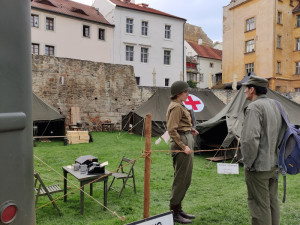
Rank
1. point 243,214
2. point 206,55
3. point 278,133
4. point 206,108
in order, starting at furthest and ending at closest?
point 206,55 < point 206,108 < point 243,214 < point 278,133

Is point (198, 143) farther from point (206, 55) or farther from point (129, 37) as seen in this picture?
point (206, 55)

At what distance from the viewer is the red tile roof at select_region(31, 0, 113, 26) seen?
949 inches

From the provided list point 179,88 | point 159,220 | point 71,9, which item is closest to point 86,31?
point 71,9

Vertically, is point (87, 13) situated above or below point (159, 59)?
above

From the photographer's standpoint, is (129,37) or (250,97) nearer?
(250,97)

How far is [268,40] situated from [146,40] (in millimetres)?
12073

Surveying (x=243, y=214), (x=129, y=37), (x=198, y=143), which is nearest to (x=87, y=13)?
(x=129, y=37)

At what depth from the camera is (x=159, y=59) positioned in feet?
96.1

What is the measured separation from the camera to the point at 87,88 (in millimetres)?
16031

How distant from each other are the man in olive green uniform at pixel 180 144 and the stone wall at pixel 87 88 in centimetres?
1244

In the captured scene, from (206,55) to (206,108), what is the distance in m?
27.6

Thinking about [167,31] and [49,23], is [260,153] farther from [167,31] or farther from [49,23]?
[167,31]

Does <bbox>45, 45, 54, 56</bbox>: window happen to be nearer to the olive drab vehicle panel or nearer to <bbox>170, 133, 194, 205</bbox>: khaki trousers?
<bbox>170, 133, 194, 205</bbox>: khaki trousers

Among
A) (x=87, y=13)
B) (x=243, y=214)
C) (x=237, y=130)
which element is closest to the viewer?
(x=243, y=214)
